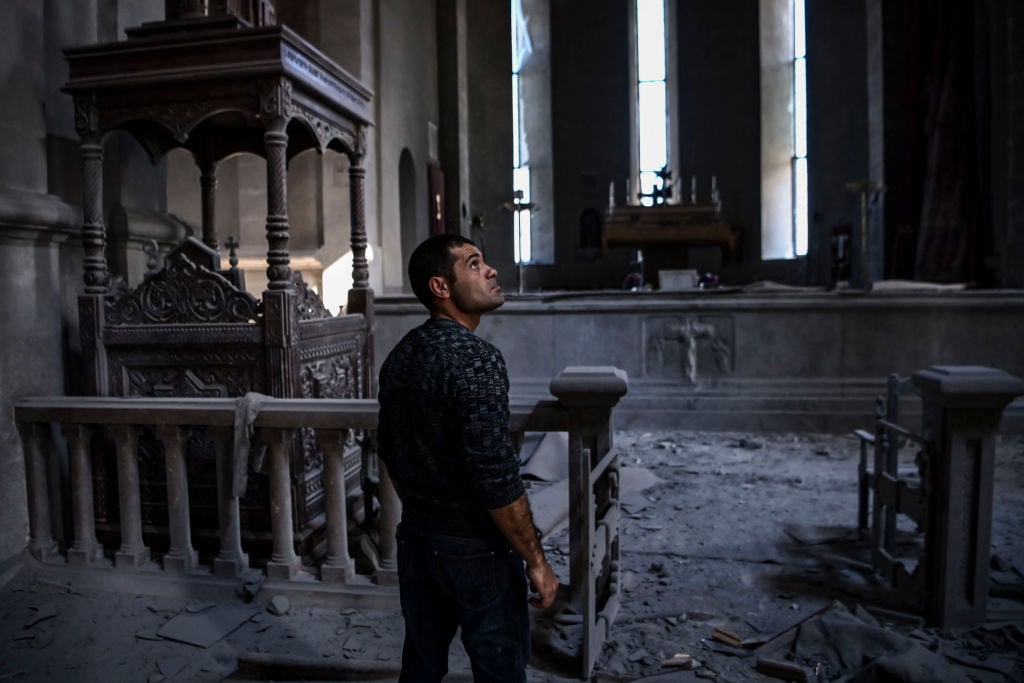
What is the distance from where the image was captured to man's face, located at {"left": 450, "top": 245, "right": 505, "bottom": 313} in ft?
6.44

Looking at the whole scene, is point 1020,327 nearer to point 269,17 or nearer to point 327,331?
point 327,331

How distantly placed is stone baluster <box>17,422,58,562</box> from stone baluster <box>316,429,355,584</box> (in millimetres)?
1474

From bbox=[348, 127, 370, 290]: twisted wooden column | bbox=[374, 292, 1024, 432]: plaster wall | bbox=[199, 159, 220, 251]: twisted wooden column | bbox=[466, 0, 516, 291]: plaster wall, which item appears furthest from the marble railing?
bbox=[466, 0, 516, 291]: plaster wall

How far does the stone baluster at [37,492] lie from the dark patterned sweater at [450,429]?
2.71m

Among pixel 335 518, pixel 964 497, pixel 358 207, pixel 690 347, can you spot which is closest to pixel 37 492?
pixel 335 518

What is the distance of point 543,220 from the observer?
18.6 m

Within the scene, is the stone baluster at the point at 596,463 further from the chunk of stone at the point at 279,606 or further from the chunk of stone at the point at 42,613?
the chunk of stone at the point at 42,613

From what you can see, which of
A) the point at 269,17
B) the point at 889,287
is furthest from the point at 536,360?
the point at 269,17

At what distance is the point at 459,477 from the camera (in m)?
1.92

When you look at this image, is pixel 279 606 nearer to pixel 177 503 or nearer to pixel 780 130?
pixel 177 503

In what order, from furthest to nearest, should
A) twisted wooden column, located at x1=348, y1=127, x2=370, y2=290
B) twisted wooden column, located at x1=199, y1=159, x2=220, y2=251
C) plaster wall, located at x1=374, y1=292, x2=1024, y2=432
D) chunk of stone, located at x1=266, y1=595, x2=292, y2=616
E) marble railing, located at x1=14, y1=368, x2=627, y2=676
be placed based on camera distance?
plaster wall, located at x1=374, y1=292, x2=1024, y2=432, twisted wooden column, located at x1=199, y1=159, x2=220, y2=251, twisted wooden column, located at x1=348, y1=127, x2=370, y2=290, chunk of stone, located at x1=266, y1=595, x2=292, y2=616, marble railing, located at x1=14, y1=368, x2=627, y2=676

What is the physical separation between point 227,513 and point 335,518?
543mm

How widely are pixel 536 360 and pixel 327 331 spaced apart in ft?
12.0

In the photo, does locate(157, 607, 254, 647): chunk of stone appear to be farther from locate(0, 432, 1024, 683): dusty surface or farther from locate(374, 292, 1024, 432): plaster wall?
locate(374, 292, 1024, 432): plaster wall
